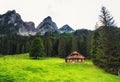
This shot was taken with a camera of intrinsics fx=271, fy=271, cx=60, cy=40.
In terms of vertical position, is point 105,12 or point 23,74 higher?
point 105,12

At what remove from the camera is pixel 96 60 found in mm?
70500

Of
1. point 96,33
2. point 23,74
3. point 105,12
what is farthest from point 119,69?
point 23,74

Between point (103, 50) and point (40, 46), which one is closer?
point (103, 50)

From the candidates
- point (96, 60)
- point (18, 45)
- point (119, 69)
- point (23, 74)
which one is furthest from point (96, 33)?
point (18, 45)

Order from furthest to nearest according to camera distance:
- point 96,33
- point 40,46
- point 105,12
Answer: point 40,46 → point 96,33 → point 105,12

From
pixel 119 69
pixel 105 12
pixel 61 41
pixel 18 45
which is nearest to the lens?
pixel 119 69

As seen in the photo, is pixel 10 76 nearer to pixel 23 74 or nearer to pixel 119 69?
pixel 23 74

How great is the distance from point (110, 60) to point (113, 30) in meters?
7.17

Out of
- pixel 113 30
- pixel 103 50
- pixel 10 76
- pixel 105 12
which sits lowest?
pixel 10 76

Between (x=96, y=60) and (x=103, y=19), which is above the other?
(x=103, y=19)

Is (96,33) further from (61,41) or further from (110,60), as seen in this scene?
(61,41)

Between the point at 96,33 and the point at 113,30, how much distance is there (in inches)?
700

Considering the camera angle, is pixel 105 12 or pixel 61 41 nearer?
pixel 105 12

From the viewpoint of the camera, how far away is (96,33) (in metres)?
80.1
